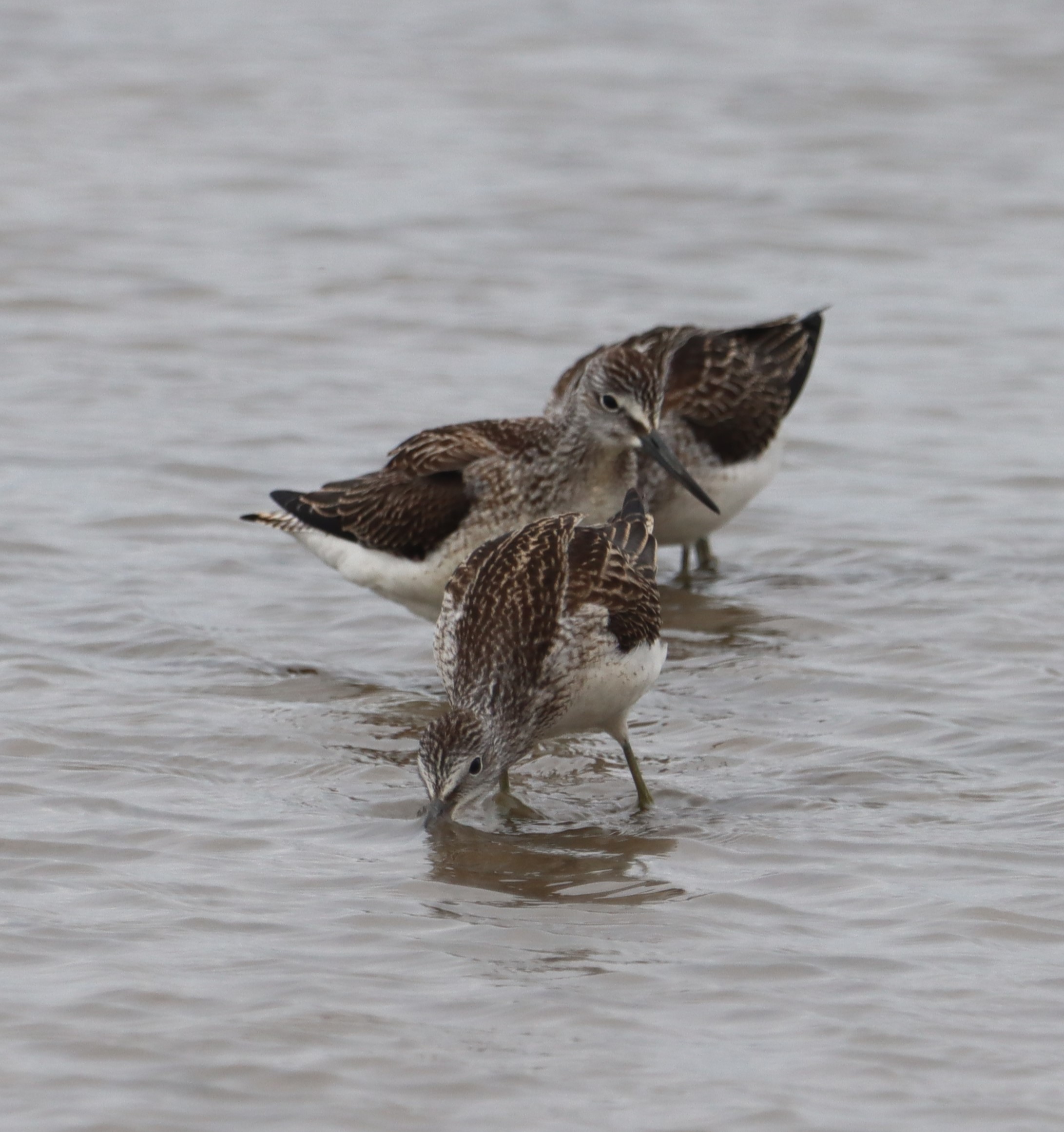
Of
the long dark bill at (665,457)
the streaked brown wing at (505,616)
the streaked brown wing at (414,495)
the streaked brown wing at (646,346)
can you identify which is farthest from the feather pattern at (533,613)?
the streaked brown wing at (646,346)

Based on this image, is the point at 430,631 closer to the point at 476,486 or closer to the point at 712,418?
the point at 476,486

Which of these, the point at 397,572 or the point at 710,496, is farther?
the point at 710,496

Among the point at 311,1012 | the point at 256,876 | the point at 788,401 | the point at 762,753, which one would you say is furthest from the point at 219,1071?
the point at 788,401

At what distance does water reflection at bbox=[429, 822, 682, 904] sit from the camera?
6207 mm

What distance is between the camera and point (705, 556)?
10.4 m

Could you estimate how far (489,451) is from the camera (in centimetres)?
895

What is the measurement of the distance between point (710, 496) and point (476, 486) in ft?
5.08

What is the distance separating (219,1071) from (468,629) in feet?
8.05

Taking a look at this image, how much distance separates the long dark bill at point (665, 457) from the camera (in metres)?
9.02

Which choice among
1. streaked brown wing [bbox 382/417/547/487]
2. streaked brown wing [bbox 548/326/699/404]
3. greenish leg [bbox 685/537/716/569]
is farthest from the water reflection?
greenish leg [bbox 685/537/716/569]

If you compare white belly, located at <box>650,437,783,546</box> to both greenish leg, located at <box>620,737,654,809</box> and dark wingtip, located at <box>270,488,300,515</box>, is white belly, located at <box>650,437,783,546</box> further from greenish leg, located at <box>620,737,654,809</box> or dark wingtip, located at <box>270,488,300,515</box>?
greenish leg, located at <box>620,737,654,809</box>

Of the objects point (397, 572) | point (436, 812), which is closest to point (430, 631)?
point (397, 572)

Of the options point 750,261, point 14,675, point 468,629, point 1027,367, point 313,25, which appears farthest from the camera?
point 313,25

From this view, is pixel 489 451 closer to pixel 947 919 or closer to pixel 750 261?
pixel 947 919
